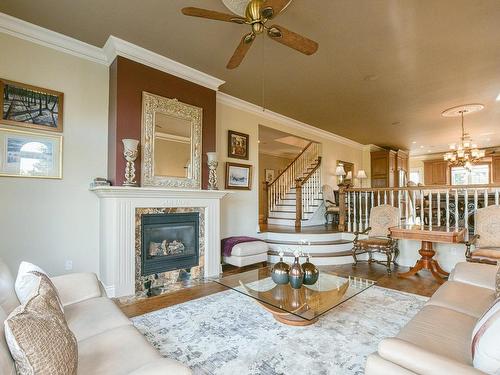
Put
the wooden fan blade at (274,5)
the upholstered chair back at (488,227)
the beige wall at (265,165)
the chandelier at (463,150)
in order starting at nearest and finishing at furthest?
the wooden fan blade at (274,5) < the upholstered chair back at (488,227) < the chandelier at (463,150) < the beige wall at (265,165)

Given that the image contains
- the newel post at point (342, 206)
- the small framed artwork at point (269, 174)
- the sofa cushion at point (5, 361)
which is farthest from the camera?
the small framed artwork at point (269, 174)

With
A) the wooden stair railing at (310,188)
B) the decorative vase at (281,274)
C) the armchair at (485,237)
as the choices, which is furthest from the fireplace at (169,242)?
the armchair at (485,237)

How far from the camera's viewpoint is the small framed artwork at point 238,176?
5.04 metres

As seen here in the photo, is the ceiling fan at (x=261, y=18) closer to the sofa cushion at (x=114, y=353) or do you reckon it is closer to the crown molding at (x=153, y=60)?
the crown molding at (x=153, y=60)

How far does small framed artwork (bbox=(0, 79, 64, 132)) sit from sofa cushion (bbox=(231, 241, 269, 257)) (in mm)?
2956

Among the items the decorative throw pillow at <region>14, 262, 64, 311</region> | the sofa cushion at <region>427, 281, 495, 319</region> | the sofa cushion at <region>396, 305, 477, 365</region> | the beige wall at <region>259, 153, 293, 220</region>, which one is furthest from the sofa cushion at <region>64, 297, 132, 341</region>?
the beige wall at <region>259, 153, 293, 220</region>

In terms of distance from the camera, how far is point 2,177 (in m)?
2.87

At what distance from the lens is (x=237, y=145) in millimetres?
5219

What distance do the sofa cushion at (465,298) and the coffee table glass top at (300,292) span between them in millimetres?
573

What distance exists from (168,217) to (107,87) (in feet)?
6.37

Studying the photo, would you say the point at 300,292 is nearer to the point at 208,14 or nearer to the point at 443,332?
the point at 443,332

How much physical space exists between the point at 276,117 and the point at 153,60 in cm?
316

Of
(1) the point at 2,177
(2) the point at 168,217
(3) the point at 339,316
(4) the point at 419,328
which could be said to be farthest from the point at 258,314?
(1) the point at 2,177

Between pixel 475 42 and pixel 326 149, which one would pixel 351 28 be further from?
pixel 326 149
